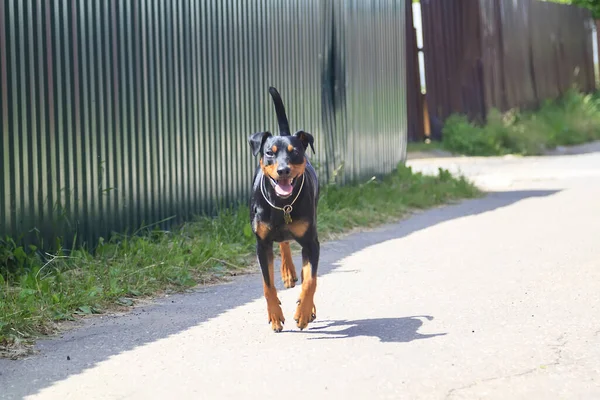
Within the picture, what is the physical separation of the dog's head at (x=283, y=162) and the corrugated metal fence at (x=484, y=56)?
1528 centimetres

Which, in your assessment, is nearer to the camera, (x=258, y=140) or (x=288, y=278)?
(x=258, y=140)

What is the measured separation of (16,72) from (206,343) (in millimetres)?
2830

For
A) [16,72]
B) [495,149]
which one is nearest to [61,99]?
[16,72]

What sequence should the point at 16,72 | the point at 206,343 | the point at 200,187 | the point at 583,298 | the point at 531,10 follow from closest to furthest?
the point at 206,343
the point at 583,298
the point at 16,72
the point at 200,187
the point at 531,10

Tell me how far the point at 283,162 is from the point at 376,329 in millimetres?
1097

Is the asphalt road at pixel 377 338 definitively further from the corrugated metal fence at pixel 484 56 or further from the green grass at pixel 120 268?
the corrugated metal fence at pixel 484 56

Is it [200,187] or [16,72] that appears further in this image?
[200,187]

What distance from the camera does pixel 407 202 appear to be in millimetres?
13289

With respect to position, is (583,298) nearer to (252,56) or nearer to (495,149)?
(252,56)

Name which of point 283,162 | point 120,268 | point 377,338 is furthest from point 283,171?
point 120,268

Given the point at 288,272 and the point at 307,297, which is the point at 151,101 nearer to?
the point at 288,272

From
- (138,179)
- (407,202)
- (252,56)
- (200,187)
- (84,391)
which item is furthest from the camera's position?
(407,202)

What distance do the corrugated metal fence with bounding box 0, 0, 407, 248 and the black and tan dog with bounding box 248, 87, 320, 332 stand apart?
2.11 meters

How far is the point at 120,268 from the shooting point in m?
8.24
